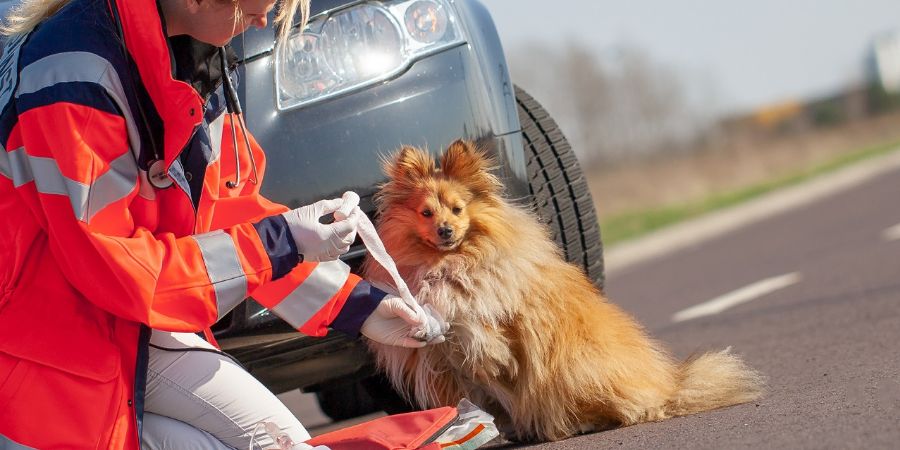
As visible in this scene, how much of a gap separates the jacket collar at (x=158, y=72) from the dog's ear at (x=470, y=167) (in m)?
1.07

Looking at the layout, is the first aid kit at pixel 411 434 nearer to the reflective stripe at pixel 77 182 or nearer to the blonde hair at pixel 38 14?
the reflective stripe at pixel 77 182

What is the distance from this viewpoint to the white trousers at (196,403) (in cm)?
333

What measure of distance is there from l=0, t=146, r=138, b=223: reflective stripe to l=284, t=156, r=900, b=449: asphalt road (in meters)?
1.62

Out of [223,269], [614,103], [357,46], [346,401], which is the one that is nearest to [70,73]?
[223,269]

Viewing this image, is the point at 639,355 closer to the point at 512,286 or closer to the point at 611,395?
the point at 611,395

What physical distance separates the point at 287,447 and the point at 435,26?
4.80 ft

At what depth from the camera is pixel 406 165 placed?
12.7 ft

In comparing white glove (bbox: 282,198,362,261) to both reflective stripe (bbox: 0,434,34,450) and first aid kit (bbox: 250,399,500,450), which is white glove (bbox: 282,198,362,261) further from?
reflective stripe (bbox: 0,434,34,450)

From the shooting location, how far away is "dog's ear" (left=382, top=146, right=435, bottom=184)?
3.86m

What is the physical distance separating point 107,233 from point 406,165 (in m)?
1.13

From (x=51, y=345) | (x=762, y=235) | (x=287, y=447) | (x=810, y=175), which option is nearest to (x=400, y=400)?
(x=287, y=447)

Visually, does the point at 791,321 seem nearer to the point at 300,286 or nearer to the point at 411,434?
the point at 411,434

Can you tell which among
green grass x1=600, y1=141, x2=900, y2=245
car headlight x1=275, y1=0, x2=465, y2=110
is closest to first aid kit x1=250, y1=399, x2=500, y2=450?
car headlight x1=275, y1=0, x2=465, y2=110

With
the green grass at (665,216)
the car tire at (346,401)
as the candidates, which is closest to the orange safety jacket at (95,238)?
the car tire at (346,401)
